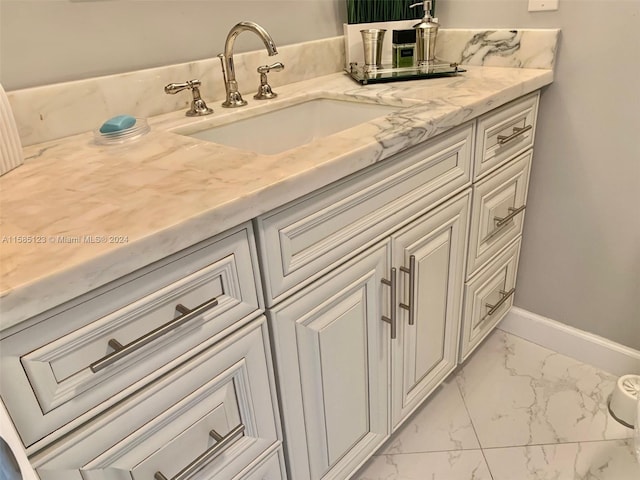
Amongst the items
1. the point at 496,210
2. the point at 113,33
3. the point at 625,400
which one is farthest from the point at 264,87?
the point at 625,400

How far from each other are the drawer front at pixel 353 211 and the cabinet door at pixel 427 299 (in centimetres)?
6

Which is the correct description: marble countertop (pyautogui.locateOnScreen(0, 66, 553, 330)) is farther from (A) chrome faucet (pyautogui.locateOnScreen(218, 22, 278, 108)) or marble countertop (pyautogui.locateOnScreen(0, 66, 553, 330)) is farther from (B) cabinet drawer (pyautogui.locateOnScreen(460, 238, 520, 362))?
(B) cabinet drawer (pyautogui.locateOnScreen(460, 238, 520, 362))

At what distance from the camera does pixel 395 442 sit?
140 cm

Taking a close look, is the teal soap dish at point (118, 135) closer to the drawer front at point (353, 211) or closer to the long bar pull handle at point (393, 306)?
the drawer front at point (353, 211)

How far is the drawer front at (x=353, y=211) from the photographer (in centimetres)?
79

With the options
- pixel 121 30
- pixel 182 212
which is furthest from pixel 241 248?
pixel 121 30

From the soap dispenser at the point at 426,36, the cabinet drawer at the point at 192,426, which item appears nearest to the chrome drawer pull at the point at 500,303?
the soap dispenser at the point at 426,36

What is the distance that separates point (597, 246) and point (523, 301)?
0.34m

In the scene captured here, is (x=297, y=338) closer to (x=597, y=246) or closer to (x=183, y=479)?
(x=183, y=479)

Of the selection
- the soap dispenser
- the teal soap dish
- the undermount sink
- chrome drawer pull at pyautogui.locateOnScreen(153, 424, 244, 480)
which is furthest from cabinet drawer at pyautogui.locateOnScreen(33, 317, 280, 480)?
the soap dispenser

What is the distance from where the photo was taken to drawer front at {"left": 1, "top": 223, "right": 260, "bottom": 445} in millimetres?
549

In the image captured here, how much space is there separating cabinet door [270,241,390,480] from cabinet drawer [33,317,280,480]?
0.05m

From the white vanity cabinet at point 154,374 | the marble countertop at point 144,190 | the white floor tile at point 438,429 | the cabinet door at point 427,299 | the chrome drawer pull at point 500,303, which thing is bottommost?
the white floor tile at point 438,429

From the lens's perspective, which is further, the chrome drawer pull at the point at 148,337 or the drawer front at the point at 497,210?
the drawer front at the point at 497,210
